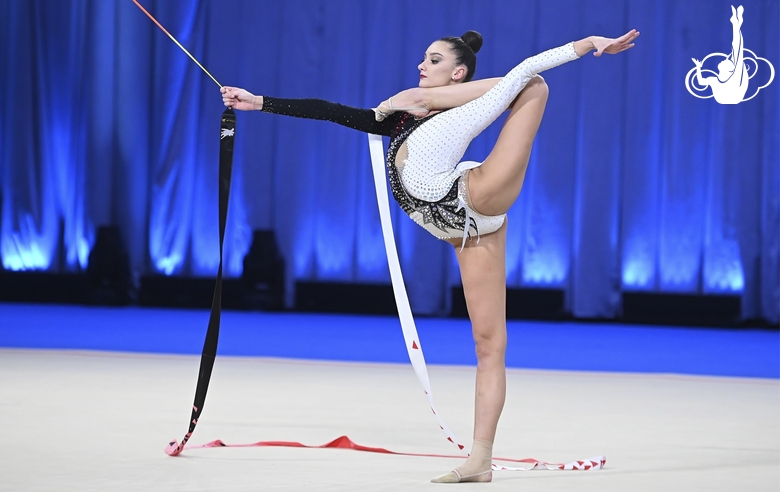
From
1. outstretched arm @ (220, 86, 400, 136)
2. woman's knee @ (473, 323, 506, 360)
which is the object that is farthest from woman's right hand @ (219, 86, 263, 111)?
woman's knee @ (473, 323, 506, 360)

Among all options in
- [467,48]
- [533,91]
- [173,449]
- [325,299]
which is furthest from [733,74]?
[173,449]

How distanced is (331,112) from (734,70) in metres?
5.43

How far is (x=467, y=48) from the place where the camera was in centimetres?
252

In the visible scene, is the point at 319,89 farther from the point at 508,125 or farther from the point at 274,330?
the point at 508,125

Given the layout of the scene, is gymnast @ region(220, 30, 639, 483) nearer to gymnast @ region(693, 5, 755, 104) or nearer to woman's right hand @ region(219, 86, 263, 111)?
woman's right hand @ region(219, 86, 263, 111)

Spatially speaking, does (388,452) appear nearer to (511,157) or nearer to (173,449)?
(173,449)

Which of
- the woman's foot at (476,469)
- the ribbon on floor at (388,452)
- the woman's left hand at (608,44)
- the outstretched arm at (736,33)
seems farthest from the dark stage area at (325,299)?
the woman's left hand at (608,44)

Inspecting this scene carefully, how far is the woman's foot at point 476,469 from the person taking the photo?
2.29 m

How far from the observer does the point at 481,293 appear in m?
2.45

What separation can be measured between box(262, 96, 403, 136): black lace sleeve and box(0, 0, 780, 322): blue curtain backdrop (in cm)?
449

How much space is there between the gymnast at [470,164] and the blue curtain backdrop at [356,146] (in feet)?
A: 15.0

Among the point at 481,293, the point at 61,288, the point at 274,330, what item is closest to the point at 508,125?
the point at 481,293

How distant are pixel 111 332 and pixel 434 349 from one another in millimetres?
1980

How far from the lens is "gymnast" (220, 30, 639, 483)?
2.32 meters
